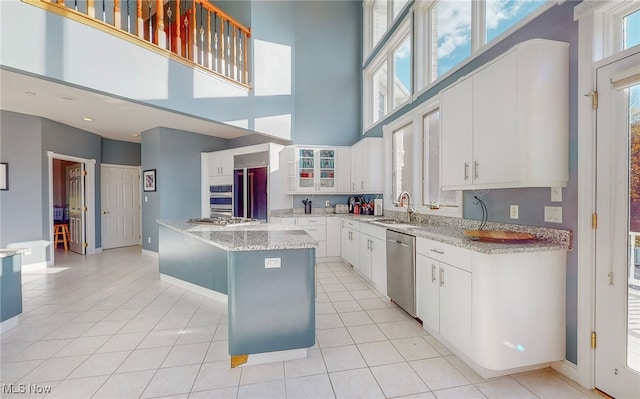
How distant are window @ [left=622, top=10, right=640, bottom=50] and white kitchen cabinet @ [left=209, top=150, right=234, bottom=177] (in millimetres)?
5477

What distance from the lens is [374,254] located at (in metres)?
3.59

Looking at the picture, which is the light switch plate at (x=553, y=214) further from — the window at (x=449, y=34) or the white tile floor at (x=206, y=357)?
the window at (x=449, y=34)

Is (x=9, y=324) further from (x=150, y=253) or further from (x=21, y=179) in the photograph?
(x=21, y=179)

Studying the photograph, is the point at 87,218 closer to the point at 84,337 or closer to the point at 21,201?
the point at 21,201

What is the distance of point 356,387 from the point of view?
5.89ft

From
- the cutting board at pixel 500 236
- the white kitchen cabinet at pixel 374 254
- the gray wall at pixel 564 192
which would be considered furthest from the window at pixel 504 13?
the white kitchen cabinet at pixel 374 254

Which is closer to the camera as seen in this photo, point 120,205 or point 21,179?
point 21,179

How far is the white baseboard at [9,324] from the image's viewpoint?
2537 millimetres

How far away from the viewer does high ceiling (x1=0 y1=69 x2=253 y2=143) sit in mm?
3281

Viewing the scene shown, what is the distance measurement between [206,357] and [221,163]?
439 centimetres

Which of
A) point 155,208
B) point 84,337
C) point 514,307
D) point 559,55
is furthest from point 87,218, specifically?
point 559,55

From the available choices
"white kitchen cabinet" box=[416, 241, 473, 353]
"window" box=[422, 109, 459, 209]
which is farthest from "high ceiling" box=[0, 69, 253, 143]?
"white kitchen cabinet" box=[416, 241, 473, 353]

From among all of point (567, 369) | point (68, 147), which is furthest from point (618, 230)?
point (68, 147)

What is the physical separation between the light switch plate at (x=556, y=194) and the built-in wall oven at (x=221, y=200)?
5120 mm
